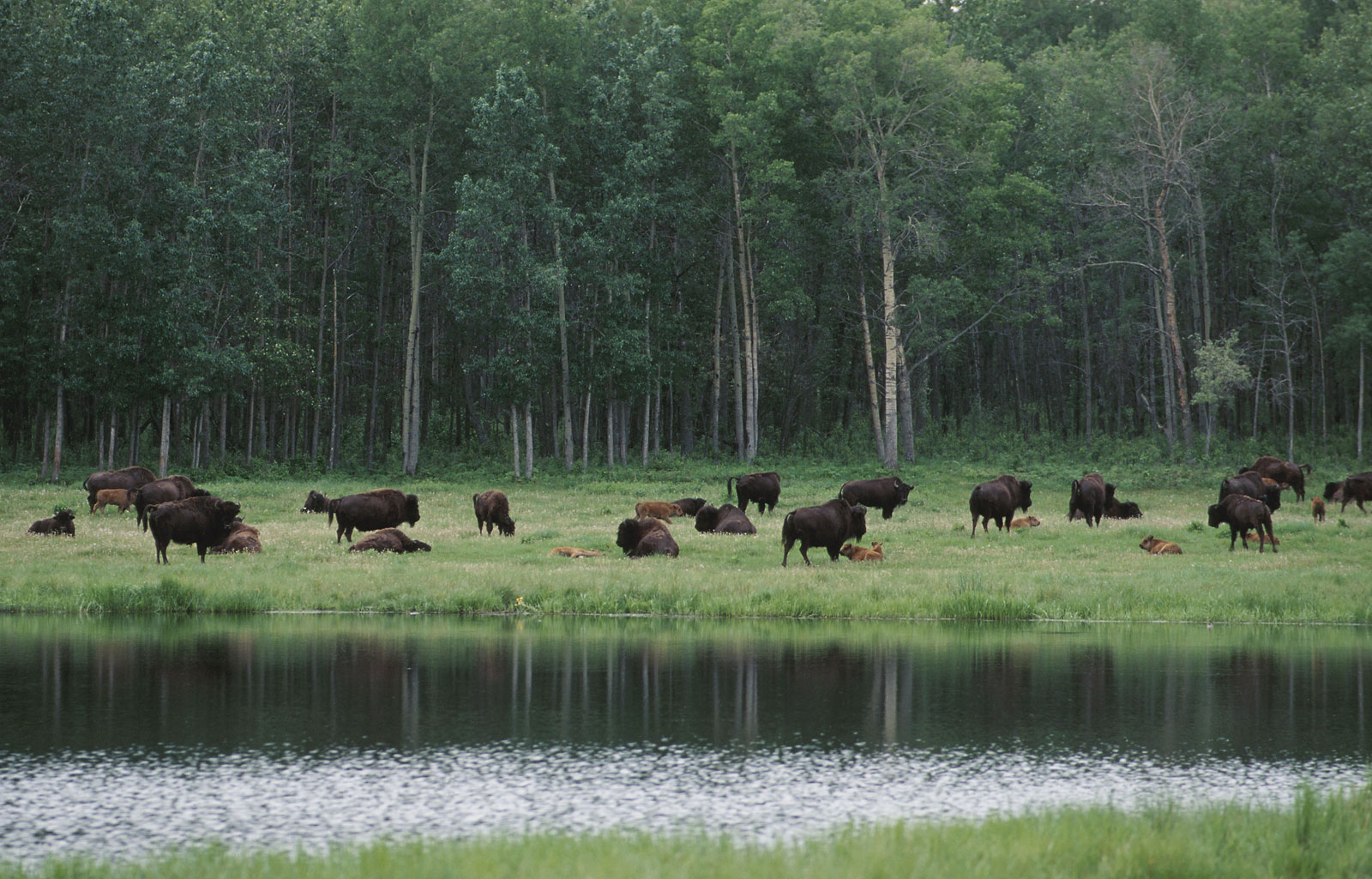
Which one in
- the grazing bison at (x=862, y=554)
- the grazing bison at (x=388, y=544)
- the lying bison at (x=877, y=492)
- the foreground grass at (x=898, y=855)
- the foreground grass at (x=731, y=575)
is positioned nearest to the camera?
the foreground grass at (x=898, y=855)

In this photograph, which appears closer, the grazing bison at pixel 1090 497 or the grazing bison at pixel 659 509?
the grazing bison at pixel 1090 497

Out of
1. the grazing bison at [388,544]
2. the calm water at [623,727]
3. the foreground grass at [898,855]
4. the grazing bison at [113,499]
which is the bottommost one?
the calm water at [623,727]

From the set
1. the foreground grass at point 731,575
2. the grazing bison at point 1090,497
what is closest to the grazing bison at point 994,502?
the foreground grass at point 731,575

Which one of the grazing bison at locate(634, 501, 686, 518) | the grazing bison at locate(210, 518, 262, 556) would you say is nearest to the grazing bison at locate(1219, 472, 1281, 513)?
the grazing bison at locate(634, 501, 686, 518)

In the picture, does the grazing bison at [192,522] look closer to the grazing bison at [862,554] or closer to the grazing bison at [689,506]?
the grazing bison at [862,554]

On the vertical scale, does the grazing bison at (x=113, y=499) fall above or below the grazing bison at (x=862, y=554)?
above

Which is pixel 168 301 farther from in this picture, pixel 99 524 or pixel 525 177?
pixel 99 524

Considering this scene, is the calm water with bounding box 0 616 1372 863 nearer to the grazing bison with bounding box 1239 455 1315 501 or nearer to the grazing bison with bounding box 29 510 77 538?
the grazing bison with bounding box 29 510 77 538

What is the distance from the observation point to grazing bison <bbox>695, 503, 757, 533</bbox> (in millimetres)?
30734

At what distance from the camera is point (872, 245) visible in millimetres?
59188

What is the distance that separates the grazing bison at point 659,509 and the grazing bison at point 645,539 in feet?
20.1

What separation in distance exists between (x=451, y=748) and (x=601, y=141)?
49459mm

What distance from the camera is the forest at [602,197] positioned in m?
52.8

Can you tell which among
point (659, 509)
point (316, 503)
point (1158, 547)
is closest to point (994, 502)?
point (1158, 547)
